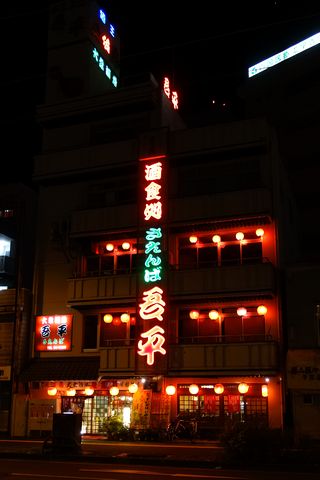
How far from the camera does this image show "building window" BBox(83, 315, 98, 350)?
2984cm

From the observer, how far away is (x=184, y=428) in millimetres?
26453

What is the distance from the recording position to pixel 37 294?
3156 cm

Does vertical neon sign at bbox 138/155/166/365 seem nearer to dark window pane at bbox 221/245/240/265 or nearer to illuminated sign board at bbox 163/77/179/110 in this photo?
dark window pane at bbox 221/245/240/265

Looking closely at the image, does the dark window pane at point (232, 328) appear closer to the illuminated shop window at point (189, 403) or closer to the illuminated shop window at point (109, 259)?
the illuminated shop window at point (189, 403)

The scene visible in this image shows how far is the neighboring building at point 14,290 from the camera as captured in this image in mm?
29984

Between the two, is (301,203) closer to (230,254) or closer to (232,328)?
(230,254)

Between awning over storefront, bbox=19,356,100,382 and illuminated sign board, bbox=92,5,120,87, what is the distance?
18.9 metres

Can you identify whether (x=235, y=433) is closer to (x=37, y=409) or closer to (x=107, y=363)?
(x=107, y=363)

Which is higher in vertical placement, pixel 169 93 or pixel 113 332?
pixel 169 93

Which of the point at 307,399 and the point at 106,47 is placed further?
the point at 106,47

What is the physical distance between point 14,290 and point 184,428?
465 inches

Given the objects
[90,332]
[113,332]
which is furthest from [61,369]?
[113,332]

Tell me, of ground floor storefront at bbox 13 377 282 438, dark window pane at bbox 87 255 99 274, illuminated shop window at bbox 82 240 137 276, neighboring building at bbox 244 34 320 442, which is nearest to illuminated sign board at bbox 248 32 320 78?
neighboring building at bbox 244 34 320 442

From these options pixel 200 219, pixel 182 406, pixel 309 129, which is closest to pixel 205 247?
pixel 200 219
